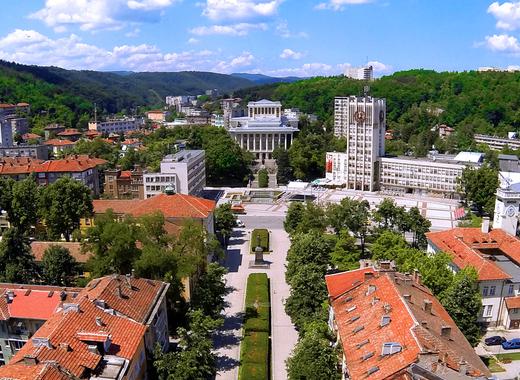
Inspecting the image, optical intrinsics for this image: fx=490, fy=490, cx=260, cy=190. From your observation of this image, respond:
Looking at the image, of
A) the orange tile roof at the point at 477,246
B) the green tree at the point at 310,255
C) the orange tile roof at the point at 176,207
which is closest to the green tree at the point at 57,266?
the orange tile roof at the point at 176,207

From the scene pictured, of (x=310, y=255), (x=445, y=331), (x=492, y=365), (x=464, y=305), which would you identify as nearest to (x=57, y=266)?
(x=310, y=255)

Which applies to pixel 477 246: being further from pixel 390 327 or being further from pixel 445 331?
pixel 390 327

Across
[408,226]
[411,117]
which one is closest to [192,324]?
[408,226]

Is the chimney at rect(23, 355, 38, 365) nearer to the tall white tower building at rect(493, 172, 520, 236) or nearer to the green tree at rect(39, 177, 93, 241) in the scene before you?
the green tree at rect(39, 177, 93, 241)

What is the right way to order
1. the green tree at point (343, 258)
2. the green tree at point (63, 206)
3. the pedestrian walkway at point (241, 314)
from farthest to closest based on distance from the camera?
the green tree at point (63, 206) < the green tree at point (343, 258) < the pedestrian walkway at point (241, 314)

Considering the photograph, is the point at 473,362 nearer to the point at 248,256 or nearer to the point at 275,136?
the point at 248,256

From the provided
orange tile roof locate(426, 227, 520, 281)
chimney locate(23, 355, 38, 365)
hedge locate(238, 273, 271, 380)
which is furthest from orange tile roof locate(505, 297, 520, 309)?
chimney locate(23, 355, 38, 365)

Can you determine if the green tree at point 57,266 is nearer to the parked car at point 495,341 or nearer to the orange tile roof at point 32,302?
the orange tile roof at point 32,302
